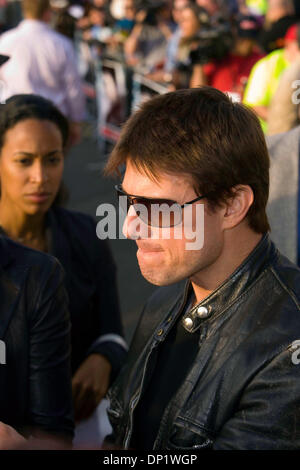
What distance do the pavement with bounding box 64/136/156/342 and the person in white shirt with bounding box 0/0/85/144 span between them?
0.96 metres

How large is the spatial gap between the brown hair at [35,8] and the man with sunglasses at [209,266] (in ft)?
16.1

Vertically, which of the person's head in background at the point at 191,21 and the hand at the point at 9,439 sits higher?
the person's head in background at the point at 191,21

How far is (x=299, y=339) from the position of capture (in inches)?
59.2

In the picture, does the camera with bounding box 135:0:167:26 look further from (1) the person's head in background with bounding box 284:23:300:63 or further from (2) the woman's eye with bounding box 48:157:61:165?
(2) the woman's eye with bounding box 48:157:61:165

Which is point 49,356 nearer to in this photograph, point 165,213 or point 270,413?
point 165,213

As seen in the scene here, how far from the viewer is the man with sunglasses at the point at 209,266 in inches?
60.0

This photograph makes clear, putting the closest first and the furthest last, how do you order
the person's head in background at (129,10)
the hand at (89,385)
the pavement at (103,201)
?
the hand at (89,385), the pavement at (103,201), the person's head in background at (129,10)

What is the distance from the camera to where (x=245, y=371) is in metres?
1.52

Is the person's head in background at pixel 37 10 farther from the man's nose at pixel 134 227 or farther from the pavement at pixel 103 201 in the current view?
the man's nose at pixel 134 227

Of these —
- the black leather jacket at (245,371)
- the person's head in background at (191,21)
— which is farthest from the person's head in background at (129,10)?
the black leather jacket at (245,371)

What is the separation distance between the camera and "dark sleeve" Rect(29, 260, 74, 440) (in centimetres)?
188

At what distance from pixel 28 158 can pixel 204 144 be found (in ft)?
4.16
